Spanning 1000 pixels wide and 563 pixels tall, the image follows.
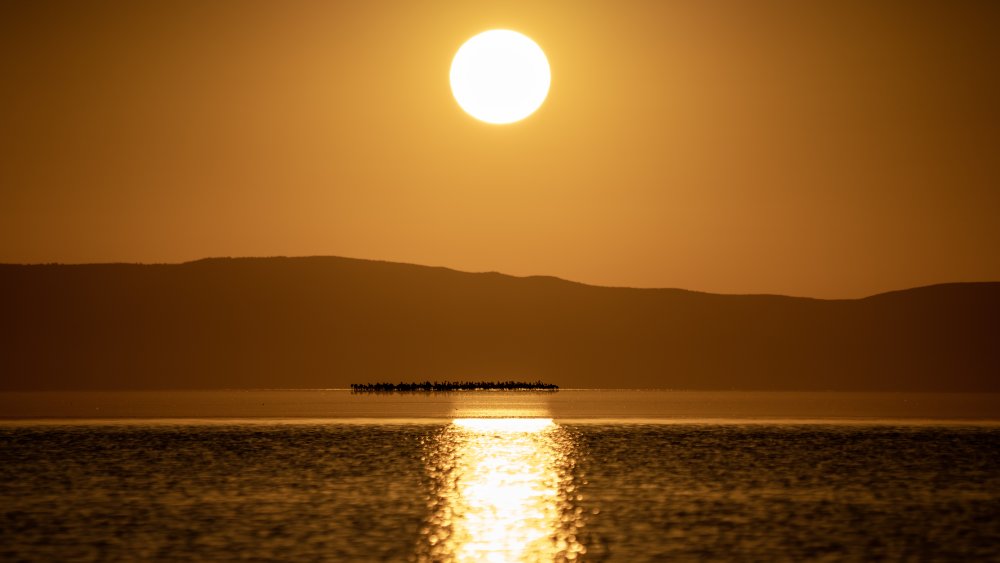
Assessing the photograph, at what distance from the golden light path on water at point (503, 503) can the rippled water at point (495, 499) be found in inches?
6.4

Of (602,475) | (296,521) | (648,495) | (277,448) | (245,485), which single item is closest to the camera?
(296,521)

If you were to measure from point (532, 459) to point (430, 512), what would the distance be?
33.4 metres

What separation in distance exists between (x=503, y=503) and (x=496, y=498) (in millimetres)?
2249

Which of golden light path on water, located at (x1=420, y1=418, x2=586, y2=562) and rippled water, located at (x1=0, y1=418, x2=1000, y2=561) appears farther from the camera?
rippled water, located at (x1=0, y1=418, x2=1000, y2=561)

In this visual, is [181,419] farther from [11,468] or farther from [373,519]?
[373,519]

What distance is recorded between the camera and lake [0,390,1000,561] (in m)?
43.0

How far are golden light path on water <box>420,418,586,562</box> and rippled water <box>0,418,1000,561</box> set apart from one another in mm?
163

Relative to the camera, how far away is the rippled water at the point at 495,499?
43062 millimetres

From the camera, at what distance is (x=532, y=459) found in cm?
8569

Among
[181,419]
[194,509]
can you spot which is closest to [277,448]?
[194,509]

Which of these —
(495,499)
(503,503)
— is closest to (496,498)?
(495,499)

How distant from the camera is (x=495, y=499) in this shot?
57.9m

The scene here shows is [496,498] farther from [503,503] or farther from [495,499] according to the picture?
[503,503]

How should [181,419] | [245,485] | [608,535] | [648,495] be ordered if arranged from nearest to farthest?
[608,535]
[648,495]
[245,485]
[181,419]
